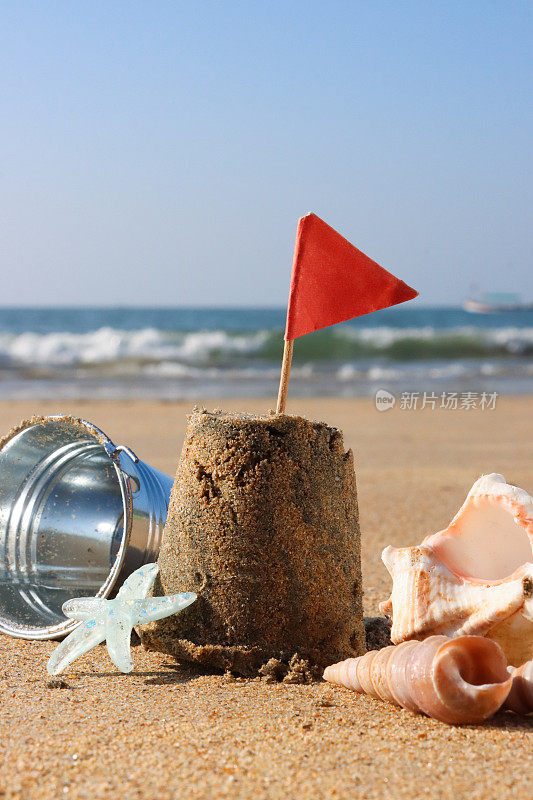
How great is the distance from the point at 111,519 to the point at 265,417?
1227 millimetres

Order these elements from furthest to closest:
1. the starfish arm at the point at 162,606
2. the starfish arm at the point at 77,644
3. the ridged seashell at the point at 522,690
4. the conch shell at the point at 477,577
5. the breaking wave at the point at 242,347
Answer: the breaking wave at the point at 242,347 < the starfish arm at the point at 77,644 < the starfish arm at the point at 162,606 < the conch shell at the point at 477,577 < the ridged seashell at the point at 522,690

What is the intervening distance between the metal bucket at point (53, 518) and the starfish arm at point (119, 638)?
0.68 metres

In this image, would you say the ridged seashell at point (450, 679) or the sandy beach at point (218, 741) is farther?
the ridged seashell at point (450, 679)

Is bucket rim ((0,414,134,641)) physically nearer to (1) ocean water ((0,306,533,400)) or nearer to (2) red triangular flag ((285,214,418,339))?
(2) red triangular flag ((285,214,418,339))

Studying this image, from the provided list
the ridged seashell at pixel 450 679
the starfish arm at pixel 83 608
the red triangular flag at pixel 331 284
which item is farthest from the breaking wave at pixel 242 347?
the ridged seashell at pixel 450 679

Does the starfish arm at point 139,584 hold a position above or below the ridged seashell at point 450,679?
above

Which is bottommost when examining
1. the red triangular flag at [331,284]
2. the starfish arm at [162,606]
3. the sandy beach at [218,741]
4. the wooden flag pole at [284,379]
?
the sandy beach at [218,741]

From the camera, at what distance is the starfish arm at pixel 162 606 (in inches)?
110

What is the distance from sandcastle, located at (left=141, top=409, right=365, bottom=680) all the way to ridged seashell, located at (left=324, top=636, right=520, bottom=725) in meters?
0.38

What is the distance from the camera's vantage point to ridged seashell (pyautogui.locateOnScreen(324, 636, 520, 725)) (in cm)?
231

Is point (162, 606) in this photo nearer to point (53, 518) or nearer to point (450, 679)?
point (450, 679)

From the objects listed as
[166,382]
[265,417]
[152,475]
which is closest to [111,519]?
[152,475]

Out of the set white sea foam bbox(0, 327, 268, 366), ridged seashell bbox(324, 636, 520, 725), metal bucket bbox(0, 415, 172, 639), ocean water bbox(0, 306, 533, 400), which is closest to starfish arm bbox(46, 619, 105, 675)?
metal bucket bbox(0, 415, 172, 639)

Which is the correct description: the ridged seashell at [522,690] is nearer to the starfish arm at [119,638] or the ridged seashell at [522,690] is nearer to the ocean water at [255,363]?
the starfish arm at [119,638]
